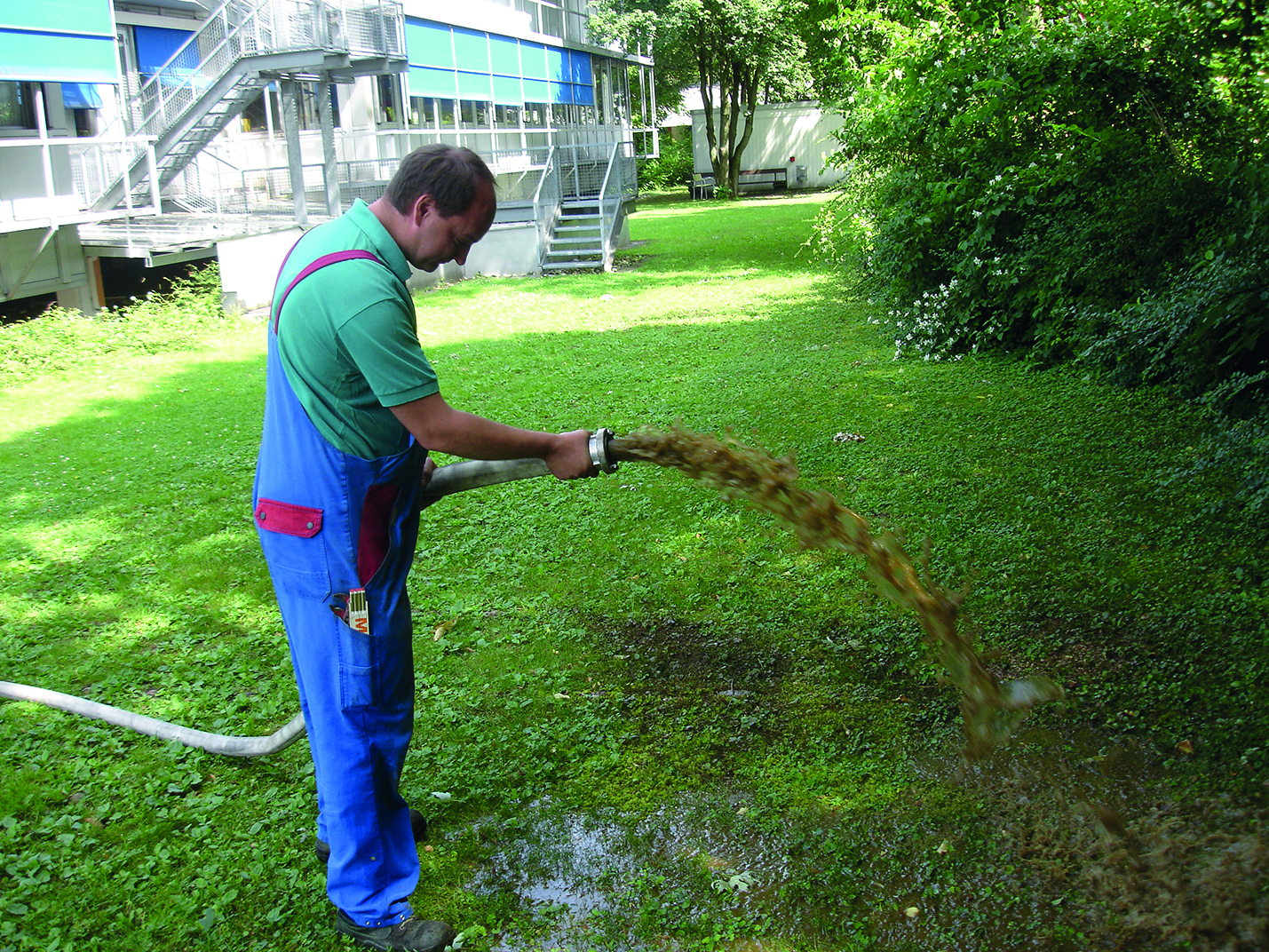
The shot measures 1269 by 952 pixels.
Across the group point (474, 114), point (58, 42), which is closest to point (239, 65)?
point (58, 42)

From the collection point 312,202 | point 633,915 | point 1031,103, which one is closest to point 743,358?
point 1031,103

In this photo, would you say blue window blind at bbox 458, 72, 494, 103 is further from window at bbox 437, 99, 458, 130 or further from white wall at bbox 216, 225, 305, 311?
white wall at bbox 216, 225, 305, 311

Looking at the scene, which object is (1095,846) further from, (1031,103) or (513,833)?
(1031,103)

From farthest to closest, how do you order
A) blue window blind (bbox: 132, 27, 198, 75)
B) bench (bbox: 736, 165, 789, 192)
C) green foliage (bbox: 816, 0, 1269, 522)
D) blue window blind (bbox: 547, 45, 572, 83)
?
1. bench (bbox: 736, 165, 789, 192)
2. blue window blind (bbox: 547, 45, 572, 83)
3. blue window blind (bbox: 132, 27, 198, 75)
4. green foliage (bbox: 816, 0, 1269, 522)

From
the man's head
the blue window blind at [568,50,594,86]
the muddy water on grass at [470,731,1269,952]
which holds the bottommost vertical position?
the muddy water on grass at [470,731,1269,952]

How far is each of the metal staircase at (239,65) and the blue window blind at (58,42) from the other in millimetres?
1584

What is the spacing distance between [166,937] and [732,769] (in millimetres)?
1857

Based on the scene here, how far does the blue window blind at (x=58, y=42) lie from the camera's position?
464 inches

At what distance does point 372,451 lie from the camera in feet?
8.46

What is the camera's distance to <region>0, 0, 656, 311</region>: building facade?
12.8 m

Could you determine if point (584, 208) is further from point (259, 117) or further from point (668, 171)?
point (668, 171)

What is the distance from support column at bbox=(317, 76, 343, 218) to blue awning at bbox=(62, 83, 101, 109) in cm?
344

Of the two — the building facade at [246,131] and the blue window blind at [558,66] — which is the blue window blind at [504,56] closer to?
the building facade at [246,131]

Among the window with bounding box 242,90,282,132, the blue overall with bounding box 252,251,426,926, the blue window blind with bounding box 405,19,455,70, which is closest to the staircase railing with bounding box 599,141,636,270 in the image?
the blue window blind with bounding box 405,19,455,70
